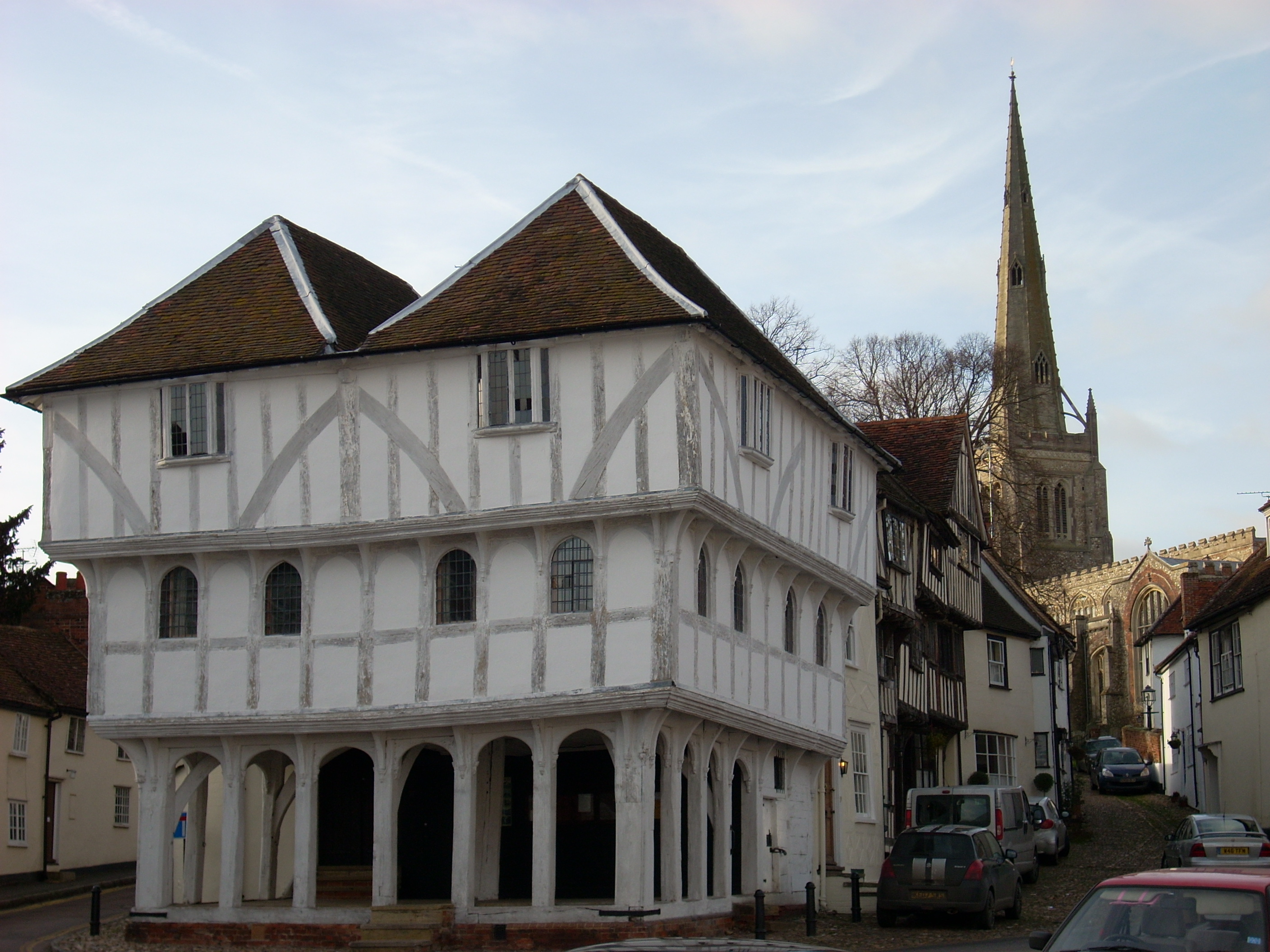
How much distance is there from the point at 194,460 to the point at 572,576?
5809mm

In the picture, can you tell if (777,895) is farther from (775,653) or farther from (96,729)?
(96,729)

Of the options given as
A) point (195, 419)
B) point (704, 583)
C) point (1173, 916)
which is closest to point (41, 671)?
point (195, 419)

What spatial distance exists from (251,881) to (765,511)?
9996 mm

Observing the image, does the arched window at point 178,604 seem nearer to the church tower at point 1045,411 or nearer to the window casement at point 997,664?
the window casement at point 997,664

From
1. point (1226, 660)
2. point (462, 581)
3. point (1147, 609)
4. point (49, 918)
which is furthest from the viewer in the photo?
point (1147, 609)

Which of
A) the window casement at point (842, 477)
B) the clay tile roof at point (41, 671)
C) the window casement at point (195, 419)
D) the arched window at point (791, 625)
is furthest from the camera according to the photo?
the clay tile roof at point (41, 671)

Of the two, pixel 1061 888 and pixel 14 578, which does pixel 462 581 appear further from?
pixel 14 578

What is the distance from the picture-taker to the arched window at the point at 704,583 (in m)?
21.4

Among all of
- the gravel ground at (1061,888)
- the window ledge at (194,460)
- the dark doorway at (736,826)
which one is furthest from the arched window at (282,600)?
the gravel ground at (1061,888)

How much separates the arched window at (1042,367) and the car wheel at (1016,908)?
268 feet

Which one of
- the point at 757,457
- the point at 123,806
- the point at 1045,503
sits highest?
the point at 1045,503

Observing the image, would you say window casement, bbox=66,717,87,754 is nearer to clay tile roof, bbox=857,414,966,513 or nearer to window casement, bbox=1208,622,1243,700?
clay tile roof, bbox=857,414,966,513

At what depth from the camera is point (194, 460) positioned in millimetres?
22578

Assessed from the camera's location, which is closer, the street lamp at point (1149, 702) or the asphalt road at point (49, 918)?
the asphalt road at point (49, 918)
